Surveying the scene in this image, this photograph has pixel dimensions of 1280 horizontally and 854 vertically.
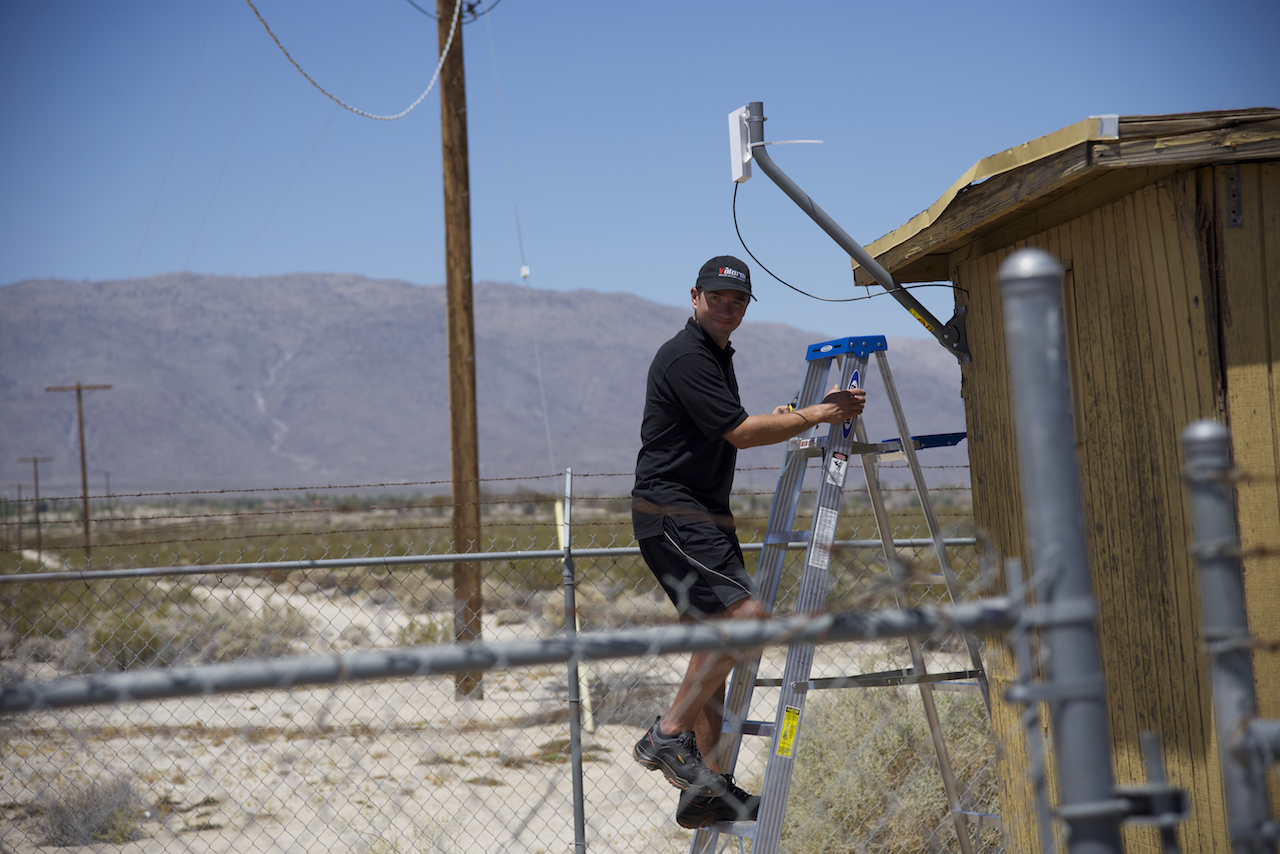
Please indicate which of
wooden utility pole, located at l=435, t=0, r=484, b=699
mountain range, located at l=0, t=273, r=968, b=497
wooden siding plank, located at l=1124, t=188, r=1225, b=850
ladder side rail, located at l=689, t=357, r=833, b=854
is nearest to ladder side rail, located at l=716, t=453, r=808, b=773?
ladder side rail, located at l=689, t=357, r=833, b=854

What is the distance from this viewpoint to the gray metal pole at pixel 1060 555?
1254mm

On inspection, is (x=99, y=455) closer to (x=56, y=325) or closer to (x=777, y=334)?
(x=56, y=325)

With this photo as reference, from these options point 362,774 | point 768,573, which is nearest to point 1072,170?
point 768,573

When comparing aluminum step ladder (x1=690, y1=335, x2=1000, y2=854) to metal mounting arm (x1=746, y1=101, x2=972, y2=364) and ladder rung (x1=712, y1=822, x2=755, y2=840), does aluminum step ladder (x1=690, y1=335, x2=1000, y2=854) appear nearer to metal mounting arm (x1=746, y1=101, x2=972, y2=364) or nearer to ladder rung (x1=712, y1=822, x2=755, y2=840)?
ladder rung (x1=712, y1=822, x2=755, y2=840)

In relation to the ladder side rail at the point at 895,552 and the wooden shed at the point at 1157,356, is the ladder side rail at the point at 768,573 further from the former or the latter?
Answer: the wooden shed at the point at 1157,356

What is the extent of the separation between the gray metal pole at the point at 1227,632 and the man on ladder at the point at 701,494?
1.74 m

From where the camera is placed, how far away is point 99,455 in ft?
338

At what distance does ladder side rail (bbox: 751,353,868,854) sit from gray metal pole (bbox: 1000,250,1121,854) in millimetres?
1513

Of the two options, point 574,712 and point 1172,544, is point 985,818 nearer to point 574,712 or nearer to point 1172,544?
point 1172,544

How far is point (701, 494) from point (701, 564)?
0.31 meters

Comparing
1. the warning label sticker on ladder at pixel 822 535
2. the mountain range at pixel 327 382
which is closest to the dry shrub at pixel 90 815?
the warning label sticker on ladder at pixel 822 535

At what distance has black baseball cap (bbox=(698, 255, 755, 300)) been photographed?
11.8ft

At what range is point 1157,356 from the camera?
2.81m

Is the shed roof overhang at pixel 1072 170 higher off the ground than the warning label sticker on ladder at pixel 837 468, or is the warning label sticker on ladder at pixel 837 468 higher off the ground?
the shed roof overhang at pixel 1072 170
